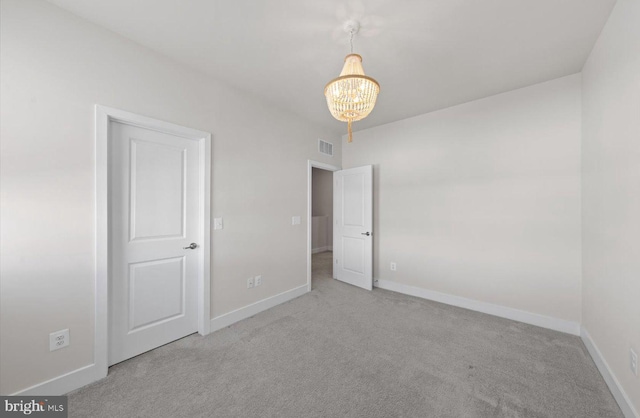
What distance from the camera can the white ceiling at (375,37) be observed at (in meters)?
1.66

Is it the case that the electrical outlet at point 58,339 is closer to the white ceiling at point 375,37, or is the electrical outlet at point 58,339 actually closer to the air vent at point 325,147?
the white ceiling at point 375,37

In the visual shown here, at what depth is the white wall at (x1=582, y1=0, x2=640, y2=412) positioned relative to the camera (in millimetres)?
1464

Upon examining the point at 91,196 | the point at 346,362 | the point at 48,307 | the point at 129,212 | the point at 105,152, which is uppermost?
the point at 105,152

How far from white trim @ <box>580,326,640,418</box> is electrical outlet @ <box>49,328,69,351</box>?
12.1ft

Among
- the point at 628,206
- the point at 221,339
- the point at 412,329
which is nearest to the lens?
the point at 628,206

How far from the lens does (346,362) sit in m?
2.04

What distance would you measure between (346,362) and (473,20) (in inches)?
113

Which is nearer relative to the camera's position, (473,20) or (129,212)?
(473,20)

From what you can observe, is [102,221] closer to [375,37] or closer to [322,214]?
[375,37]

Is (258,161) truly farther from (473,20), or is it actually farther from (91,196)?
(473,20)

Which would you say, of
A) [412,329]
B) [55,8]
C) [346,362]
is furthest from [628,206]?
[55,8]

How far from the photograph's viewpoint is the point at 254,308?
294 centimetres

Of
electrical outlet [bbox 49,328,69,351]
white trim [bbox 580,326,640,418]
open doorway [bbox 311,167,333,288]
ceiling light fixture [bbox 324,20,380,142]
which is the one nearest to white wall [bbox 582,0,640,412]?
white trim [bbox 580,326,640,418]

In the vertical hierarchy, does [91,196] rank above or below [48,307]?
above
